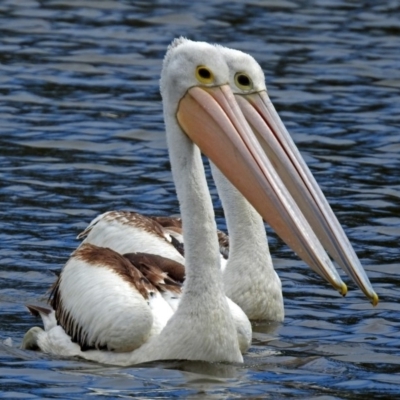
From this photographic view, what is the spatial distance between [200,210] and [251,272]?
4.39ft

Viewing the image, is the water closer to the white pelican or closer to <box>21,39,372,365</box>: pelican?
<box>21,39,372,365</box>: pelican

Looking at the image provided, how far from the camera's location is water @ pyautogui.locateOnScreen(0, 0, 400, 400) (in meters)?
6.20

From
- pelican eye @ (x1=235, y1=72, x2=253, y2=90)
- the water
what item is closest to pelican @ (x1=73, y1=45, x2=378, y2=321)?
pelican eye @ (x1=235, y1=72, x2=253, y2=90)

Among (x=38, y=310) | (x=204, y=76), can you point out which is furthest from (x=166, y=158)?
(x=204, y=76)

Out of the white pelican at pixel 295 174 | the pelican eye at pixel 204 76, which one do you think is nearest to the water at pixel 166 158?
the white pelican at pixel 295 174

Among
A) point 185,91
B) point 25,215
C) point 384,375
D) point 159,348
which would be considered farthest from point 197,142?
point 25,215

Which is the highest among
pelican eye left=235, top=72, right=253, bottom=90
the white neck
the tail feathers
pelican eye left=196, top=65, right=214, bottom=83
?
pelican eye left=235, top=72, right=253, bottom=90

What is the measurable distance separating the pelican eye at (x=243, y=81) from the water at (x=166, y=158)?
1.29m

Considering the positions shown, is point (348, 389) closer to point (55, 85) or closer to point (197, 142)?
point (197, 142)

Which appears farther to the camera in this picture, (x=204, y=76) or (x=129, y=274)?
(x=129, y=274)

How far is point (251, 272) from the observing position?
7484mm

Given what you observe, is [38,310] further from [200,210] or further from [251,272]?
[200,210]

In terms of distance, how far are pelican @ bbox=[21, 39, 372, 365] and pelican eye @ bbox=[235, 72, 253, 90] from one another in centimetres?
59

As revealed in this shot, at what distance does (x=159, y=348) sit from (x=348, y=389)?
0.85 m
